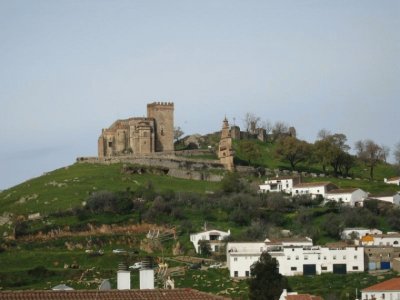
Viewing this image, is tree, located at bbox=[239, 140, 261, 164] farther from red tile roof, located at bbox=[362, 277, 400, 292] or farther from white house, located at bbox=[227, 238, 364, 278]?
red tile roof, located at bbox=[362, 277, 400, 292]

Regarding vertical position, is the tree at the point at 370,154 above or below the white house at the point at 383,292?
above

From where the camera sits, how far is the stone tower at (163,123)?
15350 cm

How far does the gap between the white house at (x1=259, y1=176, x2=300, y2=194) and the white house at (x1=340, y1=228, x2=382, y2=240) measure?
765 inches

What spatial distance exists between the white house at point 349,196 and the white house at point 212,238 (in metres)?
19.9

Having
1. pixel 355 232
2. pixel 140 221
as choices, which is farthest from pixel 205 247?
pixel 355 232

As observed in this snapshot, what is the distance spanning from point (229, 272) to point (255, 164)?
5576 cm

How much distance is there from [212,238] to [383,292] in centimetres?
3408

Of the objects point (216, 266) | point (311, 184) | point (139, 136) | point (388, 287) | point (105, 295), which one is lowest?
point (388, 287)

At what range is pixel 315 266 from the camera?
10244 cm

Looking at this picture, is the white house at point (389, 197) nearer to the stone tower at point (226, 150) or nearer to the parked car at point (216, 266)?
the stone tower at point (226, 150)

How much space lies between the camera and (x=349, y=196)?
422 ft

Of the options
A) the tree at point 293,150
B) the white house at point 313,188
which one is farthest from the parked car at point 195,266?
the tree at point 293,150

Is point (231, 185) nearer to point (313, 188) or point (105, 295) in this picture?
point (313, 188)

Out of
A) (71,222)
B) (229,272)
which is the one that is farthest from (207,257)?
(71,222)
